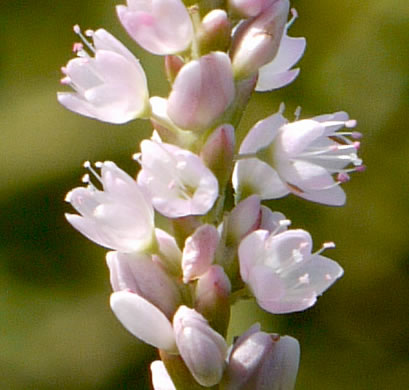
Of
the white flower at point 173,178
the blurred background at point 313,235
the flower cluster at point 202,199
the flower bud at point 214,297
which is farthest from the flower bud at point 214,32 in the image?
the blurred background at point 313,235

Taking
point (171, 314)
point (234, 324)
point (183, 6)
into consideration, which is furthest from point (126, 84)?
point (234, 324)

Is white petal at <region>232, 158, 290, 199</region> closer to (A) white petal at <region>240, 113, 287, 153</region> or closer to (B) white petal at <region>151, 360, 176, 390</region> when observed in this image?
(A) white petal at <region>240, 113, 287, 153</region>

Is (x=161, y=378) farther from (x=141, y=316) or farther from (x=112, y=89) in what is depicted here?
(x=112, y=89)

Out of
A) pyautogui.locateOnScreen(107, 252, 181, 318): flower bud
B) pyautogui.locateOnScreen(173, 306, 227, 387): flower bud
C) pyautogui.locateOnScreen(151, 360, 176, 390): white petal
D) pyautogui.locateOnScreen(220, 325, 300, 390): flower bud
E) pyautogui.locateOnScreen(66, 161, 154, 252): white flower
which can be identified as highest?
pyautogui.locateOnScreen(66, 161, 154, 252): white flower

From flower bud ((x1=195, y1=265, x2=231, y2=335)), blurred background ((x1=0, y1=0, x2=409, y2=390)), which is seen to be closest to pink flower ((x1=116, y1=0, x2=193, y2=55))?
flower bud ((x1=195, y1=265, x2=231, y2=335))

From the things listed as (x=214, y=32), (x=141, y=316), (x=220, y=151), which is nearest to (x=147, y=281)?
(x=141, y=316)

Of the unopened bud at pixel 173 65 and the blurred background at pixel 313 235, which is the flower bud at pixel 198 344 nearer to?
the unopened bud at pixel 173 65

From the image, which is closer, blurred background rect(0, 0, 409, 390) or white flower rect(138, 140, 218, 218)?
white flower rect(138, 140, 218, 218)
